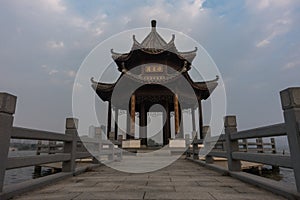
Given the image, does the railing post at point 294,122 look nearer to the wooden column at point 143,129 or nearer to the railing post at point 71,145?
the railing post at point 71,145

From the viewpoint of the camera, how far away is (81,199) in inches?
88.8

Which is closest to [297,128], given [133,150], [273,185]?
[273,185]

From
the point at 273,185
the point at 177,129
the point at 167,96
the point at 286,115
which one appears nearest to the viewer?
the point at 286,115

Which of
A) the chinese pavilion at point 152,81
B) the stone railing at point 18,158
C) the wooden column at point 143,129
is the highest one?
the chinese pavilion at point 152,81

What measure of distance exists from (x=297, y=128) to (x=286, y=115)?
0.19 metres

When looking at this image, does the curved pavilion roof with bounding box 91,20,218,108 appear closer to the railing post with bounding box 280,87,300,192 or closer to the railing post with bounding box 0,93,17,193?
the railing post with bounding box 0,93,17,193

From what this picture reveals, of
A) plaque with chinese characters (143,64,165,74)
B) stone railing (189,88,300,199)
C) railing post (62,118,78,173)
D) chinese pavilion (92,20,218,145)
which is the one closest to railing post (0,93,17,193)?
railing post (62,118,78,173)

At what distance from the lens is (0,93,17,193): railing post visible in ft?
7.22

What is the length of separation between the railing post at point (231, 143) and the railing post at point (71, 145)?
3147 mm

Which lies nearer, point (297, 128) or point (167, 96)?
point (297, 128)

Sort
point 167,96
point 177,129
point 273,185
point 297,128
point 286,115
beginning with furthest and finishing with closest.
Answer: point 167,96, point 177,129, point 273,185, point 286,115, point 297,128

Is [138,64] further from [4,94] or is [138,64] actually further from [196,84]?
[4,94]

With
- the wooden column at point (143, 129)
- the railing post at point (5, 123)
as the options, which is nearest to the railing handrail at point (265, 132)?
the railing post at point (5, 123)

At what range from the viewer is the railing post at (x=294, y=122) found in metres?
2.07
